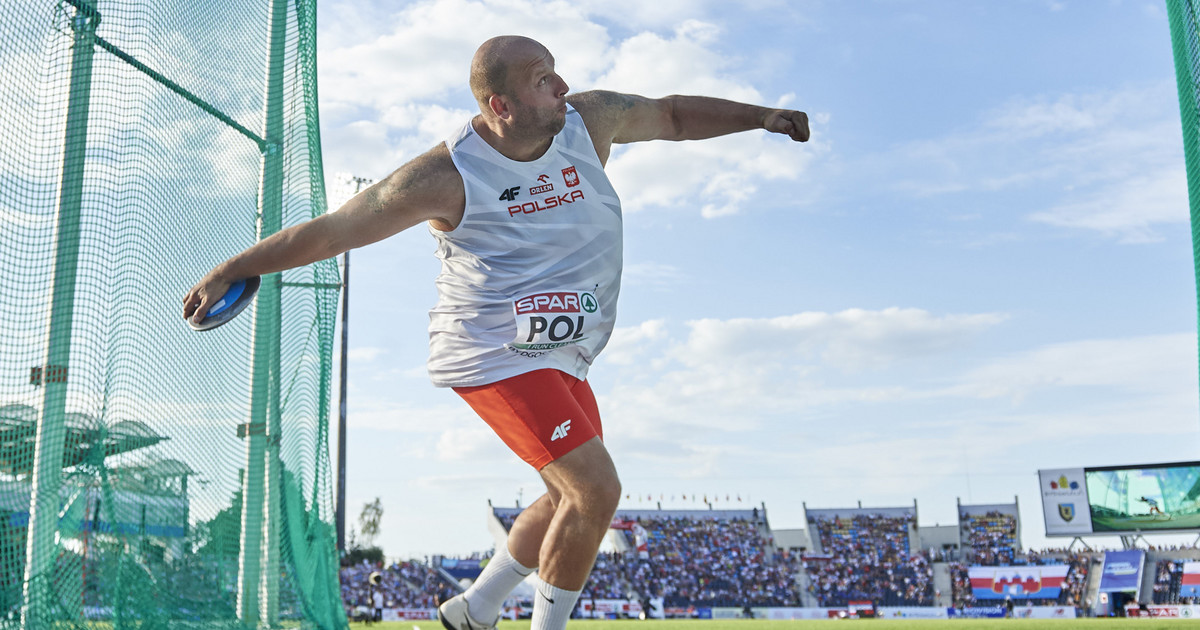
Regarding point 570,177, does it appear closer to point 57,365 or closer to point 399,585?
point 57,365

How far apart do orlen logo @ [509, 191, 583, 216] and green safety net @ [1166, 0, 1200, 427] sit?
3.40 metres

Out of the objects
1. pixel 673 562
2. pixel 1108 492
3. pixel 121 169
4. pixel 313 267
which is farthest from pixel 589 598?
pixel 121 169

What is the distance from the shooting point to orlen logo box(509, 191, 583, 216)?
3618 millimetres

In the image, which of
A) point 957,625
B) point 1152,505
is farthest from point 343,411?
point 1152,505

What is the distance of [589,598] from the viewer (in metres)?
40.4

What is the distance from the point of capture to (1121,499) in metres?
42.2

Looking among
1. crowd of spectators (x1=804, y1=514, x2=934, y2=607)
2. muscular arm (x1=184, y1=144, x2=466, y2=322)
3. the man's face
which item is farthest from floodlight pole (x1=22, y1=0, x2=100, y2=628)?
crowd of spectators (x1=804, y1=514, x2=934, y2=607)

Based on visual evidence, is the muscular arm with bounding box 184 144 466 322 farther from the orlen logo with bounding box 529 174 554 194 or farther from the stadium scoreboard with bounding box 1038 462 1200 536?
the stadium scoreboard with bounding box 1038 462 1200 536

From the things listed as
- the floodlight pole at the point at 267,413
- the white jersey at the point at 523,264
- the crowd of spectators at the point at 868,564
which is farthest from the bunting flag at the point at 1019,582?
the white jersey at the point at 523,264

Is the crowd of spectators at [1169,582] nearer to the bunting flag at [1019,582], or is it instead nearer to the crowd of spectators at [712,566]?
the bunting flag at [1019,582]

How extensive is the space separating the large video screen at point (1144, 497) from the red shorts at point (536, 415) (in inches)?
1696

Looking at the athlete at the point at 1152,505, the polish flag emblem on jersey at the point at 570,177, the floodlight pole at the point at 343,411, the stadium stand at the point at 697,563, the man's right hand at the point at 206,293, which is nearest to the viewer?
the man's right hand at the point at 206,293

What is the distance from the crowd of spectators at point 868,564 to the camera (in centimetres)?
4272

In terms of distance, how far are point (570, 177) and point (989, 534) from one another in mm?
50826
